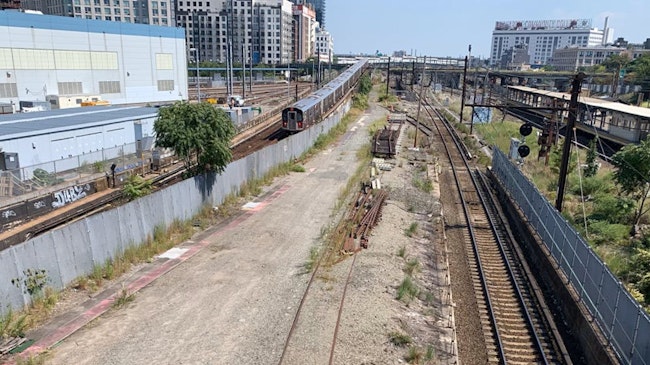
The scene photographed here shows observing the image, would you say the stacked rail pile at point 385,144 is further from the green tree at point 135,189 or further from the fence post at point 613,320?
the fence post at point 613,320

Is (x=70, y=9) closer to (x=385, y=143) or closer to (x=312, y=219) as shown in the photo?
(x=385, y=143)

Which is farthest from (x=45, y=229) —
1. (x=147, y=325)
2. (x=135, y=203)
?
(x=147, y=325)

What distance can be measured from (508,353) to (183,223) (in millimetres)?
12315

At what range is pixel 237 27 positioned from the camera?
157m

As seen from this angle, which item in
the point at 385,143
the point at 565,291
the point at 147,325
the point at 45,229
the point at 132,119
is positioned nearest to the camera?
the point at 147,325

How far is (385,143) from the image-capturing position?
3500 cm

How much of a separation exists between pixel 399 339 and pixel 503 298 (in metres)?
5.38

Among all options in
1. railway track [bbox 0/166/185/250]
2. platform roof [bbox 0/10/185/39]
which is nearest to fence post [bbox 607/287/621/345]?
railway track [bbox 0/166/185/250]

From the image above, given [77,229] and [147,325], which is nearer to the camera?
[147,325]

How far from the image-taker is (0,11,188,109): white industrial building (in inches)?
1645

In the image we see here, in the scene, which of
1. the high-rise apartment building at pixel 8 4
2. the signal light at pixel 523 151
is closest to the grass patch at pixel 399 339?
the signal light at pixel 523 151

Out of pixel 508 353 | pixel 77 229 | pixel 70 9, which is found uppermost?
pixel 70 9

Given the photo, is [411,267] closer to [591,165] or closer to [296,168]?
[296,168]

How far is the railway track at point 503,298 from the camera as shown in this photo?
1177cm
